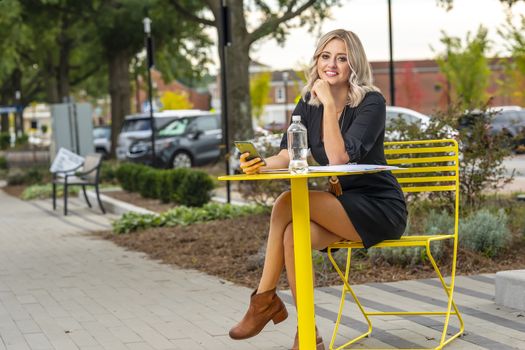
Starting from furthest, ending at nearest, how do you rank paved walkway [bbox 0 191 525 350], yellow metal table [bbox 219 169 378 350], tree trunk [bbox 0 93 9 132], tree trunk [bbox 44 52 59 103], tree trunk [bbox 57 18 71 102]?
tree trunk [bbox 0 93 9 132]
tree trunk [bbox 44 52 59 103]
tree trunk [bbox 57 18 71 102]
paved walkway [bbox 0 191 525 350]
yellow metal table [bbox 219 169 378 350]

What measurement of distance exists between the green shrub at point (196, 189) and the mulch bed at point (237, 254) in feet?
8.09

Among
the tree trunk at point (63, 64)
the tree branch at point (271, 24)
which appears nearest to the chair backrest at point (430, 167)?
the tree branch at point (271, 24)

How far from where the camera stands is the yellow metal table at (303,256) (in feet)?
16.0

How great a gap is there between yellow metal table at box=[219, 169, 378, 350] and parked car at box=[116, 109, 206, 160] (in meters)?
24.0

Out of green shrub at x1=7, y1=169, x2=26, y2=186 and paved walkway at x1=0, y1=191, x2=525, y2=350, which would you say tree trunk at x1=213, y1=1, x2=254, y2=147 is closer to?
green shrub at x1=7, y1=169, x2=26, y2=186

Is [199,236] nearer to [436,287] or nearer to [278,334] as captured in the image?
[436,287]

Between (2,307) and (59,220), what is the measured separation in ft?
27.2

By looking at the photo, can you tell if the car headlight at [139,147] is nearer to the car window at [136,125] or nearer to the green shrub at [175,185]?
the car window at [136,125]

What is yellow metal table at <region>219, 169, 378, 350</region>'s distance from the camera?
4871mm

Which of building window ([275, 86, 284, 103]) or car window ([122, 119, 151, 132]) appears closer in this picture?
car window ([122, 119, 151, 132])

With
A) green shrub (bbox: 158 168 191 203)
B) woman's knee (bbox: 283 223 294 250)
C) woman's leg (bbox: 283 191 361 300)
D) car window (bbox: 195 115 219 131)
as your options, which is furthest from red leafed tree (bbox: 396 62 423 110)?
woman's knee (bbox: 283 223 294 250)

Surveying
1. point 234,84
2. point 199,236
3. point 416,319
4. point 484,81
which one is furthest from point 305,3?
point 484,81

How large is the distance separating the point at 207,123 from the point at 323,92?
23.5 m

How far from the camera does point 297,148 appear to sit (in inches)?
195
